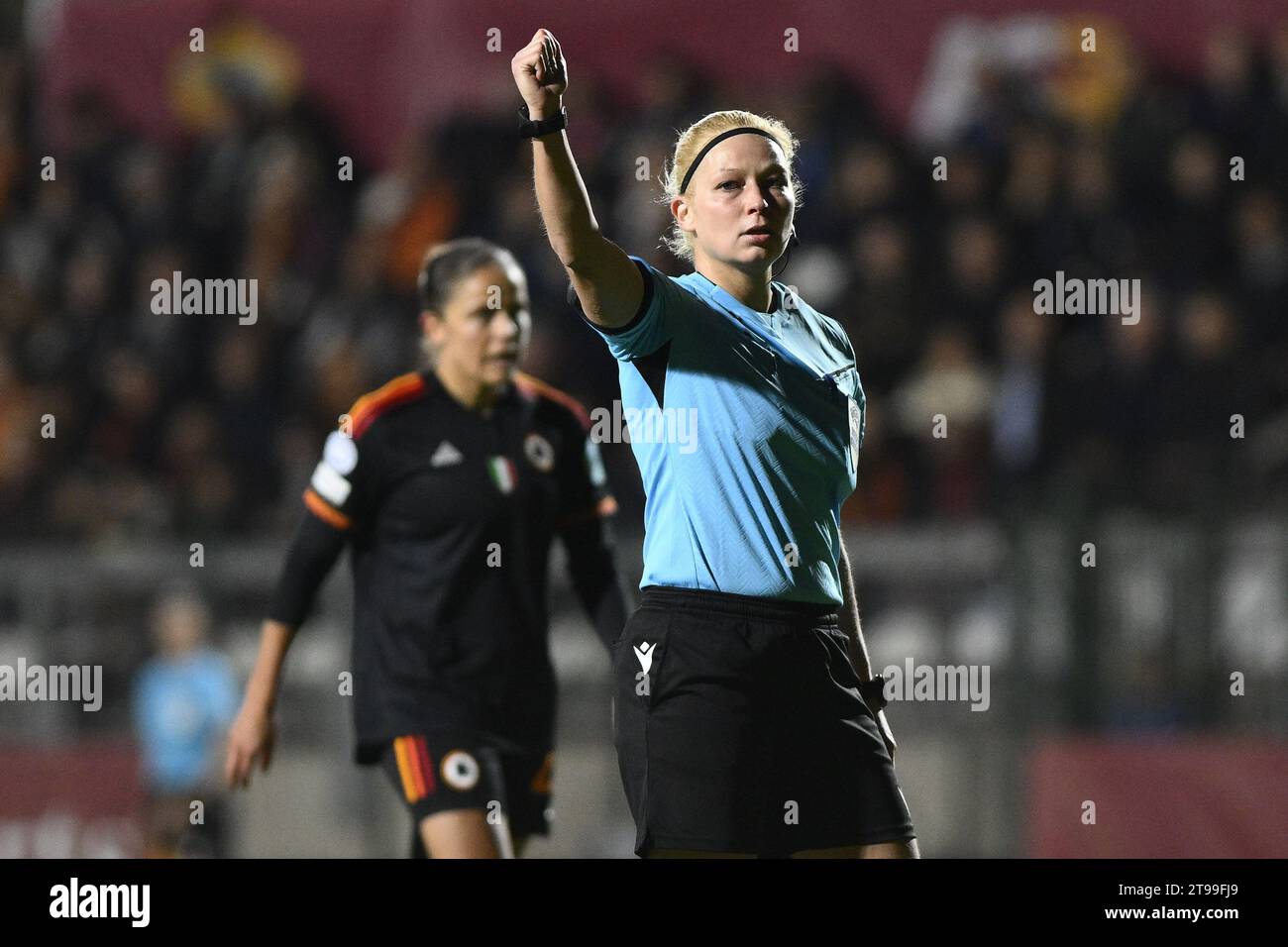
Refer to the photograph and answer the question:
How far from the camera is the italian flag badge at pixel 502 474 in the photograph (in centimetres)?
632

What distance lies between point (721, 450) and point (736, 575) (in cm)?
28

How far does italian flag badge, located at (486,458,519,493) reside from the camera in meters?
6.32

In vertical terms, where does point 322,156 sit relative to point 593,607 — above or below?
above

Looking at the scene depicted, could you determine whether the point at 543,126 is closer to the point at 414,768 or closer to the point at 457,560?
the point at 457,560

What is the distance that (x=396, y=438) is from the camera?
250 inches

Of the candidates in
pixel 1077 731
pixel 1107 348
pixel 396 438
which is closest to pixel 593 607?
pixel 396 438

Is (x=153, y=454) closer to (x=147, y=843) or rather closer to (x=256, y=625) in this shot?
(x=256, y=625)

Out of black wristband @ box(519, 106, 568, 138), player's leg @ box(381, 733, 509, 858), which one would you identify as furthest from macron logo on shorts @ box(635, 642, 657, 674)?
player's leg @ box(381, 733, 509, 858)

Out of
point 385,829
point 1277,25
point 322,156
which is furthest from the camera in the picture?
point 322,156

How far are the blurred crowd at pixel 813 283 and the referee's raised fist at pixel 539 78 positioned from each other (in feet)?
20.2

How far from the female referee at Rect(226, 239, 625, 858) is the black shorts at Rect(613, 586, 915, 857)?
1.74 meters

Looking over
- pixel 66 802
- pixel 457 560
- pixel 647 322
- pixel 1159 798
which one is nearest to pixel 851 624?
pixel 647 322

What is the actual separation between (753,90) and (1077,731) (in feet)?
17.2

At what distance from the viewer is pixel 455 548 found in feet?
20.5
